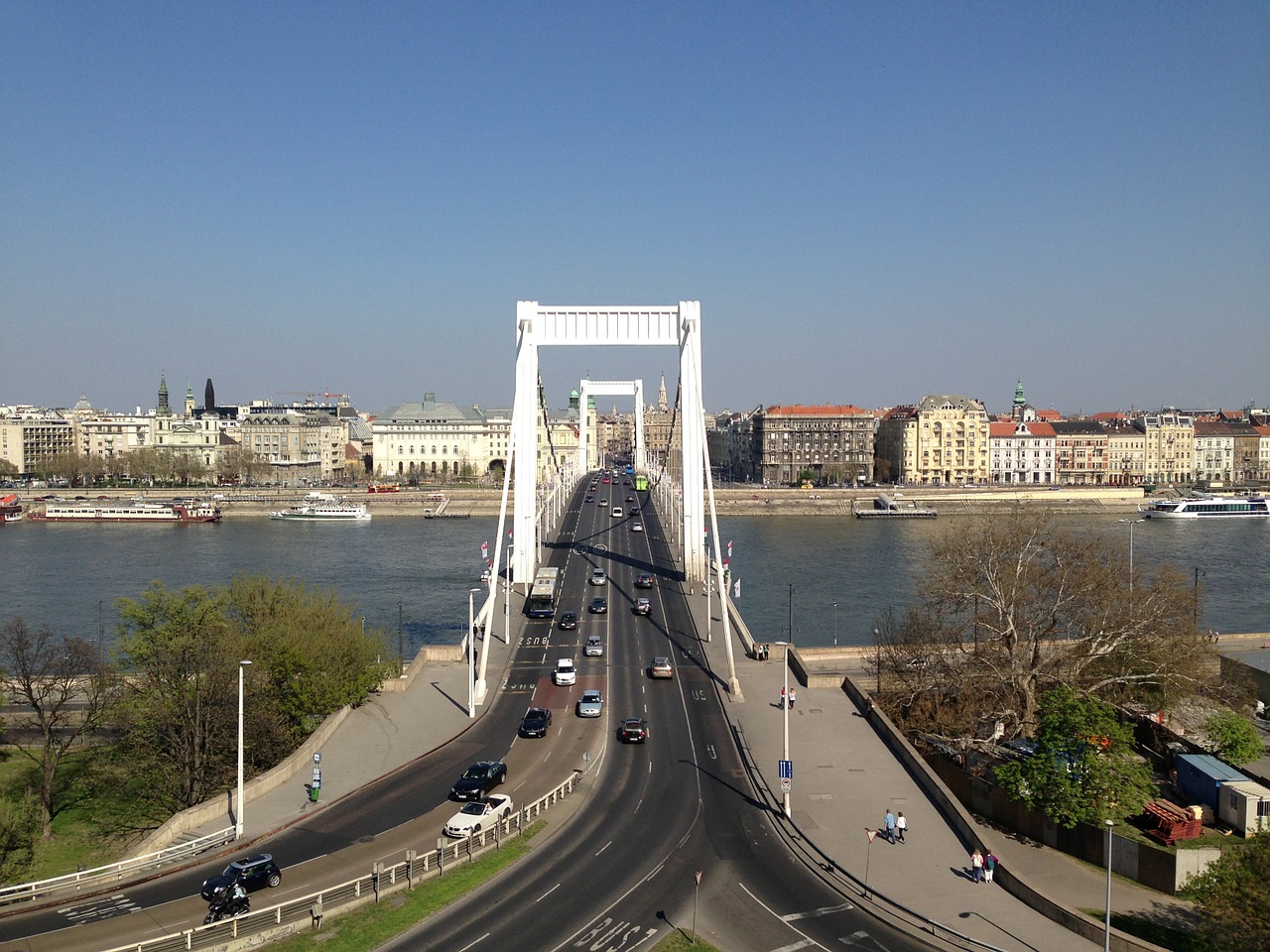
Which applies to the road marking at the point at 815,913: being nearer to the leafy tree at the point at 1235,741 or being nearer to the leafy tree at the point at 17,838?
the leafy tree at the point at 1235,741

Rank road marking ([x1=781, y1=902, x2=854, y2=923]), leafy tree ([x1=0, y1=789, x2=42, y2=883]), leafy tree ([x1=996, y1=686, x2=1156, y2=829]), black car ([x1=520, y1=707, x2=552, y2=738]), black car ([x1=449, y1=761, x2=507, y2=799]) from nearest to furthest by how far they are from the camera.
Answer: road marking ([x1=781, y1=902, x2=854, y2=923])
leafy tree ([x1=996, y1=686, x2=1156, y2=829])
black car ([x1=449, y1=761, x2=507, y2=799])
leafy tree ([x1=0, y1=789, x2=42, y2=883])
black car ([x1=520, y1=707, x2=552, y2=738])

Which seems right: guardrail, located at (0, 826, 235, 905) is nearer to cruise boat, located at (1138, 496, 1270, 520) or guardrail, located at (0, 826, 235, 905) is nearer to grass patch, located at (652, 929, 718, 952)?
grass patch, located at (652, 929, 718, 952)

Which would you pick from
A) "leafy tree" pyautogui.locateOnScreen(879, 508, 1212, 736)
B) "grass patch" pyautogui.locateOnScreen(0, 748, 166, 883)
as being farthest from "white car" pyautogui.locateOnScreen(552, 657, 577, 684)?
"grass patch" pyautogui.locateOnScreen(0, 748, 166, 883)

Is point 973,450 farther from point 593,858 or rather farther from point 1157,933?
point 593,858

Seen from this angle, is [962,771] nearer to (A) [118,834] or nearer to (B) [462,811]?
(B) [462,811]

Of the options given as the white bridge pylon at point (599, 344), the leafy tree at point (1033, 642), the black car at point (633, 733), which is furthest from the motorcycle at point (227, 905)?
the white bridge pylon at point (599, 344)
